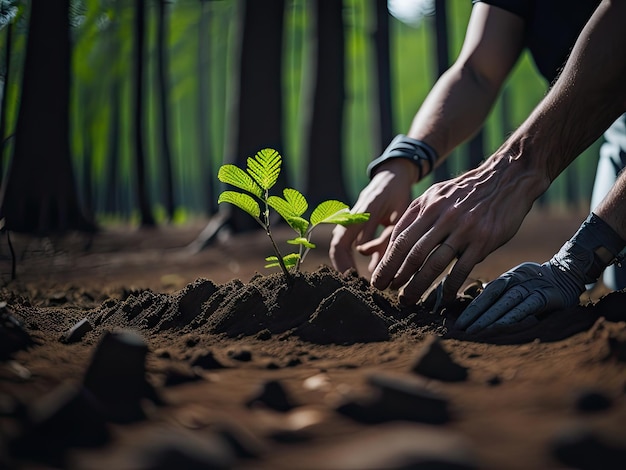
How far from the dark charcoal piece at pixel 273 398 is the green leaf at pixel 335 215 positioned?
86 centimetres

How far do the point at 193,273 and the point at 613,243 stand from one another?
4.22 meters

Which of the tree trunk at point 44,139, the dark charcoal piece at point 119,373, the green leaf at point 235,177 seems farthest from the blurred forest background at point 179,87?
the dark charcoal piece at point 119,373

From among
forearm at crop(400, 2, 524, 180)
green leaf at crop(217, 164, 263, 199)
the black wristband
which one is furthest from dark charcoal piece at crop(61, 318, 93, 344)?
forearm at crop(400, 2, 524, 180)

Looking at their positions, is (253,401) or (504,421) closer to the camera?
(504,421)

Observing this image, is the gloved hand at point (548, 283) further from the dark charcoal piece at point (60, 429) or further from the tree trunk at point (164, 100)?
the tree trunk at point (164, 100)

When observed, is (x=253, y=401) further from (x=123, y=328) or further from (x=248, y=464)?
(x=123, y=328)

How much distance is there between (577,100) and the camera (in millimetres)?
2088

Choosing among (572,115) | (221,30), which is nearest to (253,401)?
(572,115)

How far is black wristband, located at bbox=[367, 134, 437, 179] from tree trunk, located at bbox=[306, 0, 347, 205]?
6201mm

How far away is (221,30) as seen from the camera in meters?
19.6

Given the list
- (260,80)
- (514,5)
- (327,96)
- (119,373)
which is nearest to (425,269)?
(119,373)

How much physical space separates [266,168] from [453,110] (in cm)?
122

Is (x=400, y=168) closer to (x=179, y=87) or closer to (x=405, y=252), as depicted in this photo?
(x=405, y=252)

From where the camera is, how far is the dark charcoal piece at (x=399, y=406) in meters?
1.16
